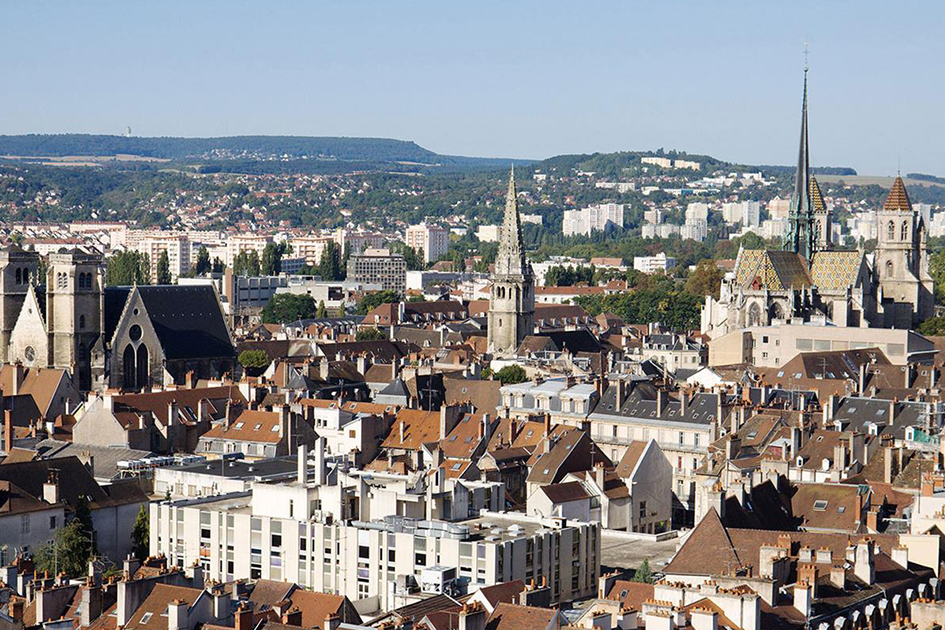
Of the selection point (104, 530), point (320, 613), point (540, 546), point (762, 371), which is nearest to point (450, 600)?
point (320, 613)

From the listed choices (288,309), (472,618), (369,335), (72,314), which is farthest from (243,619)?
(288,309)

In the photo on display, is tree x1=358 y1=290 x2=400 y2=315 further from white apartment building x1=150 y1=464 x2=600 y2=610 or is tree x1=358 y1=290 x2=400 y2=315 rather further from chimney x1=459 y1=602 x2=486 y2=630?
chimney x1=459 y1=602 x2=486 y2=630

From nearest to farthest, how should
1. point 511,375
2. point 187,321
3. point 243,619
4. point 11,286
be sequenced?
point 243,619, point 511,375, point 187,321, point 11,286

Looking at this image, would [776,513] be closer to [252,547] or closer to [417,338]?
[252,547]

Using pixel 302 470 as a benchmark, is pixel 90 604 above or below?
above

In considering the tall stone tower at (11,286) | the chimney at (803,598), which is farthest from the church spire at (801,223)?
the chimney at (803,598)

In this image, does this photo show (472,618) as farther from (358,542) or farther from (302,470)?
(302,470)

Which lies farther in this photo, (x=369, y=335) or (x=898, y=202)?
(x=369, y=335)

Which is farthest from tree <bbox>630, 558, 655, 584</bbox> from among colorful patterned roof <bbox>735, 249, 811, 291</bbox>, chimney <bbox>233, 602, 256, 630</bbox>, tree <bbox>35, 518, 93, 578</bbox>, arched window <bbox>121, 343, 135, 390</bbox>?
colorful patterned roof <bbox>735, 249, 811, 291</bbox>
